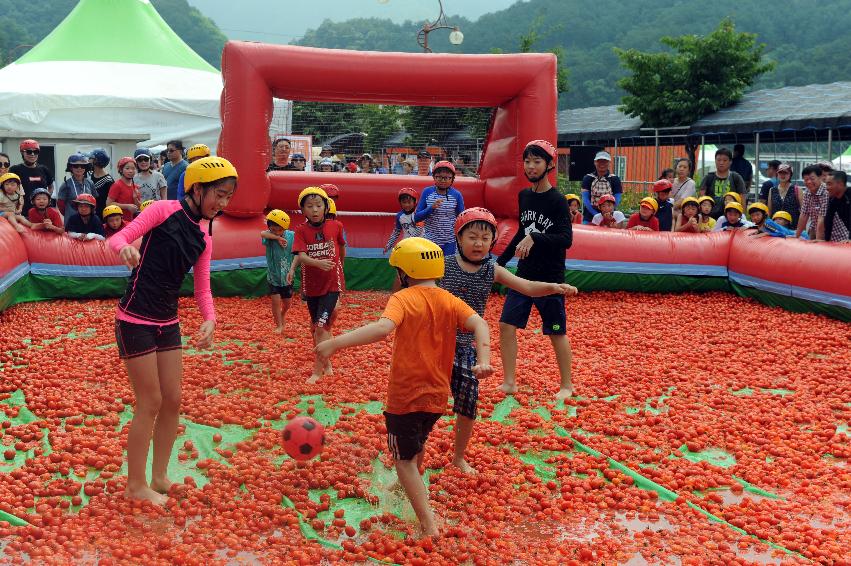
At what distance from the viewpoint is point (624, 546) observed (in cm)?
405

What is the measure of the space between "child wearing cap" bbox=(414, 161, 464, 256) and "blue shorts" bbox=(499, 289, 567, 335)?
3.30 meters

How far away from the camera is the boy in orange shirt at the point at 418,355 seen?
3977 millimetres

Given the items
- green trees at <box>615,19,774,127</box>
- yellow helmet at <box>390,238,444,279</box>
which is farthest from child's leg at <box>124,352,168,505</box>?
green trees at <box>615,19,774,127</box>

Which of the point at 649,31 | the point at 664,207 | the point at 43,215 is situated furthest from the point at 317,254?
the point at 649,31

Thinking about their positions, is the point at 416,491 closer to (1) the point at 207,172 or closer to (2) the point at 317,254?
(1) the point at 207,172

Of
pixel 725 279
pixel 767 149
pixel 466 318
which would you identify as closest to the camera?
pixel 466 318

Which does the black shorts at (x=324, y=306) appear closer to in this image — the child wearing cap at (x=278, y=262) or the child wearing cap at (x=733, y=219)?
the child wearing cap at (x=278, y=262)

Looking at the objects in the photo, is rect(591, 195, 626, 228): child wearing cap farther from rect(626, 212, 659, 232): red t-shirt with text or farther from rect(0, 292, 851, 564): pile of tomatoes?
rect(0, 292, 851, 564): pile of tomatoes

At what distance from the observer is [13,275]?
948cm

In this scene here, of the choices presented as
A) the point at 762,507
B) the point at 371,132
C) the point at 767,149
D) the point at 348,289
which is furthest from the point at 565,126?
the point at 762,507

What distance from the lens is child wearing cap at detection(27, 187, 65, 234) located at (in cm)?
1043

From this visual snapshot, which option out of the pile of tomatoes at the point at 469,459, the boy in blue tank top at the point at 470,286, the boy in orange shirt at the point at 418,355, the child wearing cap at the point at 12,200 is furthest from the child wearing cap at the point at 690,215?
the child wearing cap at the point at 12,200

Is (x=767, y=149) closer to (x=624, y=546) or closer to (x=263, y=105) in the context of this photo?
(x=263, y=105)

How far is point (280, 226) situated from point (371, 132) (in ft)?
16.2
